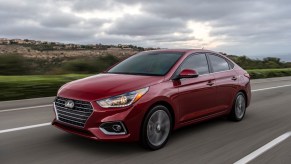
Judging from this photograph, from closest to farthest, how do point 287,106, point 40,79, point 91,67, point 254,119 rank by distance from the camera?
1. point 254,119
2. point 287,106
3. point 40,79
4. point 91,67

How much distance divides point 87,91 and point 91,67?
12.3 metres

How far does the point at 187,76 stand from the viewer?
649 centimetres

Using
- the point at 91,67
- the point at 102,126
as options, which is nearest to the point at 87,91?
the point at 102,126

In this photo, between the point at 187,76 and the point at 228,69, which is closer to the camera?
the point at 187,76

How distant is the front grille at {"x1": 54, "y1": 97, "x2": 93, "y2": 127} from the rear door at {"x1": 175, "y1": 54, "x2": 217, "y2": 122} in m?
1.55

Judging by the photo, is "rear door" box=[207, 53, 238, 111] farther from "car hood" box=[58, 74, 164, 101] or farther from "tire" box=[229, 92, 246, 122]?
"car hood" box=[58, 74, 164, 101]

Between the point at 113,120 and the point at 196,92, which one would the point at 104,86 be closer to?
the point at 113,120

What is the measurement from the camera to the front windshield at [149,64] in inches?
263

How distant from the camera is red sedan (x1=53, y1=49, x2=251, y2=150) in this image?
5602 millimetres

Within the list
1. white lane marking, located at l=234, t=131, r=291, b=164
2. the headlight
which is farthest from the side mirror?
white lane marking, located at l=234, t=131, r=291, b=164

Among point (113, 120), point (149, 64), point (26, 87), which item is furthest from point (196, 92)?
point (26, 87)

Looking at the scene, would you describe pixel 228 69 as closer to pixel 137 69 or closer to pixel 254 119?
pixel 254 119

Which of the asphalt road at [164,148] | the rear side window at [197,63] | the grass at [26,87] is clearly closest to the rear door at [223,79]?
the rear side window at [197,63]

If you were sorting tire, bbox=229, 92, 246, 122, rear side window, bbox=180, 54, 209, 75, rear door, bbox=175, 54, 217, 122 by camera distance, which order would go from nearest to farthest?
rear door, bbox=175, 54, 217, 122 → rear side window, bbox=180, 54, 209, 75 → tire, bbox=229, 92, 246, 122
